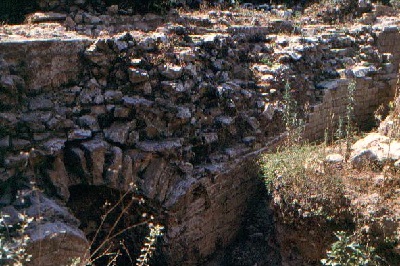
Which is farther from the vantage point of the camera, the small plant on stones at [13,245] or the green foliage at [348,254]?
the green foliage at [348,254]

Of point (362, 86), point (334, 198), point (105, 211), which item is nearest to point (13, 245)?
point (105, 211)

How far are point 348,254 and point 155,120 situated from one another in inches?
92.5

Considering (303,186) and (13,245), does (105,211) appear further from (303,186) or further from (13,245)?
(303,186)

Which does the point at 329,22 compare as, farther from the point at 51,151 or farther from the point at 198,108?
the point at 51,151

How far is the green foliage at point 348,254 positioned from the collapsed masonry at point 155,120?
5.41 ft

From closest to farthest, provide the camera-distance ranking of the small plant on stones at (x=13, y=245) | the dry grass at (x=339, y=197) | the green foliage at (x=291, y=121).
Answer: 1. the small plant on stones at (x=13, y=245)
2. the dry grass at (x=339, y=197)
3. the green foliage at (x=291, y=121)

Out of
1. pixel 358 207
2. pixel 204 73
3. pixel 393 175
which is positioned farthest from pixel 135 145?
pixel 393 175

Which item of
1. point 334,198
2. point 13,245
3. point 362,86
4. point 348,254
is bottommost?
point 348,254

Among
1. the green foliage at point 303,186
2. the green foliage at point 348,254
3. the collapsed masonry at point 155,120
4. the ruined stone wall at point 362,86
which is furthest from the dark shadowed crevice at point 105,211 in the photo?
the ruined stone wall at point 362,86

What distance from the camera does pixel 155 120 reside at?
18.5 feet

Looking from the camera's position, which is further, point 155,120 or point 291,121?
point 291,121

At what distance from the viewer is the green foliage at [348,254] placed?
473 cm

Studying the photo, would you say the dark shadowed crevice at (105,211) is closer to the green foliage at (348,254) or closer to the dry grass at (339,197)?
the dry grass at (339,197)

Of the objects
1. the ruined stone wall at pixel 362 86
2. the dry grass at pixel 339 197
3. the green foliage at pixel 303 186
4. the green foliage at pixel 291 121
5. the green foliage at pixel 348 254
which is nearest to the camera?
the green foliage at pixel 348 254
